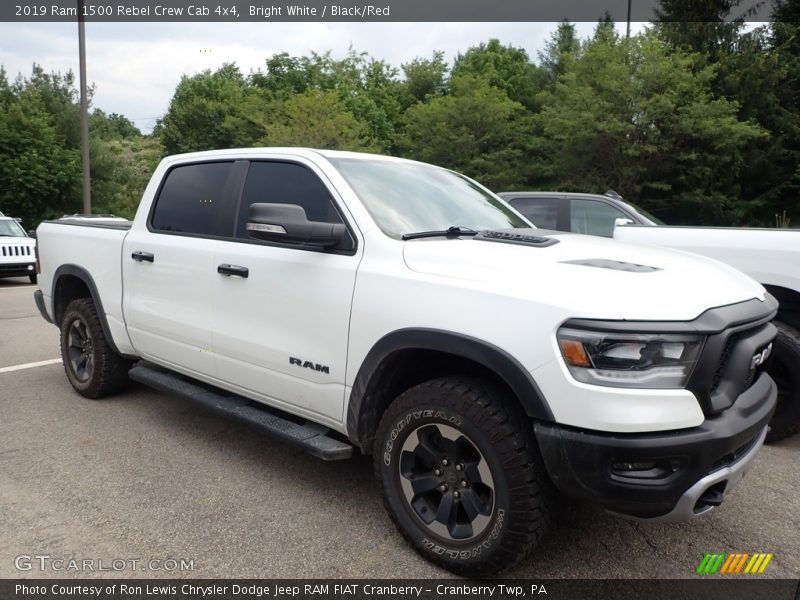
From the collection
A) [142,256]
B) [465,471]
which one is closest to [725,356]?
[465,471]

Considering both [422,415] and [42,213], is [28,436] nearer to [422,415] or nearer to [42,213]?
[422,415]

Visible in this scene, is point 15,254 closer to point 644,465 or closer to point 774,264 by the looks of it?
point 774,264

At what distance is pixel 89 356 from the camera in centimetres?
498

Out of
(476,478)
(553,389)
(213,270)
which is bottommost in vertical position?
(476,478)

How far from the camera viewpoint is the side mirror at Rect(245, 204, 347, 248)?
9.40ft

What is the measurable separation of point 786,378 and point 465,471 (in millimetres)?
2792

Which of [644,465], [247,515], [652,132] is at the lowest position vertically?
[247,515]

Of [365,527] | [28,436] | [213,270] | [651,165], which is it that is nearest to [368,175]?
[213,270]

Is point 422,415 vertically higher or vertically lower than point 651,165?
lower

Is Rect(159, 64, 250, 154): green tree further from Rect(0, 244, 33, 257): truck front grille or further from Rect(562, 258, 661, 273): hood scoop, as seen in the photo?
A: Rect(562, 258, 661, 273): hood scoop

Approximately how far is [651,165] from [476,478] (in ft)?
66.3

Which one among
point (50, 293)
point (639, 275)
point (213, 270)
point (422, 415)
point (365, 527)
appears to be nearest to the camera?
point (639, 275)

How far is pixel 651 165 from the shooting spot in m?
20.4

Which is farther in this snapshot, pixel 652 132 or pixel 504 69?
pixel 504 69
